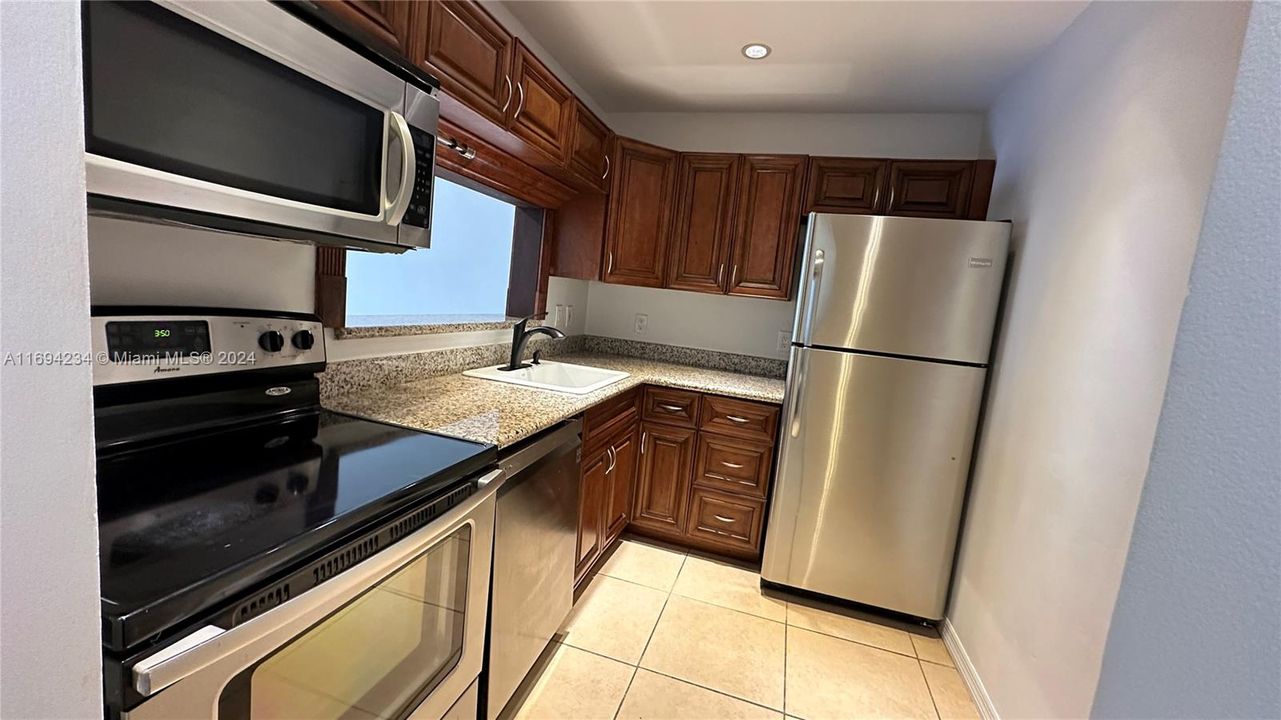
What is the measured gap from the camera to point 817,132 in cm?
275

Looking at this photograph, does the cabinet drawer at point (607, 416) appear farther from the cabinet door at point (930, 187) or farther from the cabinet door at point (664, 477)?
the cabinet door at point (930, 187)

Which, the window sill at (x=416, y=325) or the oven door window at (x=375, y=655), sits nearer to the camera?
the oven door window at (x=375, y=655)

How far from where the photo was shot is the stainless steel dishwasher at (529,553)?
1305 millimetres

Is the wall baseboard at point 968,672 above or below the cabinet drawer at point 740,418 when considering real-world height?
below

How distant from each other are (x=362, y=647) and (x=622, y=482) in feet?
5.02

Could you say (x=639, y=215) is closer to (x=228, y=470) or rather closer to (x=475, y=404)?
(x=475, y=404)

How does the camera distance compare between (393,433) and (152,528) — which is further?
(393,433)

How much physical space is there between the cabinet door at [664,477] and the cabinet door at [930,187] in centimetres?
150

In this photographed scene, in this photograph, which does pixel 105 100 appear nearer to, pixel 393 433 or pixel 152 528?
pixel 152 528

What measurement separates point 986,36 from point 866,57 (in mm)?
415

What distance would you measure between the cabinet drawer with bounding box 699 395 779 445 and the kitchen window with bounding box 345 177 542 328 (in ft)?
3.58

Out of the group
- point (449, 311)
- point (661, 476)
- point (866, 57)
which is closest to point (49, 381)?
point (449, 311)

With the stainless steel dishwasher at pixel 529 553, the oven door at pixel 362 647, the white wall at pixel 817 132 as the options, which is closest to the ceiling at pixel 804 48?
the white wall at pixel 817 132

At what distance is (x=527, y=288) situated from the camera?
104 inches
